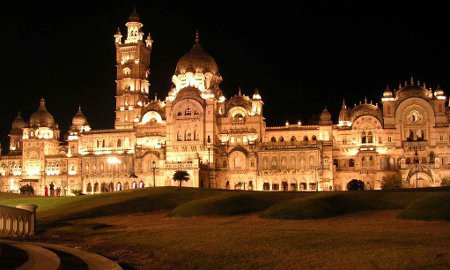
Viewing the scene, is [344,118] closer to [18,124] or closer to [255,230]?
[255,230]

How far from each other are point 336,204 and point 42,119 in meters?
85.4

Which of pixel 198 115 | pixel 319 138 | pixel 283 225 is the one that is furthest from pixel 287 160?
pixel 283 225

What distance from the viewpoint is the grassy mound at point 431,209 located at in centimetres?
3438

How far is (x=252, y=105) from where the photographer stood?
312ft

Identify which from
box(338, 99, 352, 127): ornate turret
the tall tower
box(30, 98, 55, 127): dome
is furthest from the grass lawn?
box(30, 98, 55, 127): dome

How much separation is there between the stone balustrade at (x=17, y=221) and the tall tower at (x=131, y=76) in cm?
6651

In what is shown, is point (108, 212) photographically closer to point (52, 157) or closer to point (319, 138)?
point (319, 138)

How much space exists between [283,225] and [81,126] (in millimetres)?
88062

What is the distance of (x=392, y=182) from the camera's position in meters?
75.8

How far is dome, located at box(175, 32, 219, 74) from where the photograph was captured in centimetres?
9919

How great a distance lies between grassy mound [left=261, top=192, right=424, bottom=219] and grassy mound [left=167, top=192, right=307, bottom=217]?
126 inches

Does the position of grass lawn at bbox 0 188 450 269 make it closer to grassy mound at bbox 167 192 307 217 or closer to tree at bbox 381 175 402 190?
grassy mound at bbox 167 192 307 217

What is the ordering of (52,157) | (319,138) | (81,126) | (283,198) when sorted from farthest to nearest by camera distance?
(81,126) → (52,157) → (319,138) → (283,198)

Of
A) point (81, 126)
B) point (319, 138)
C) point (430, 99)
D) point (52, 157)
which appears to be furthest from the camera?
point (81, 126)
